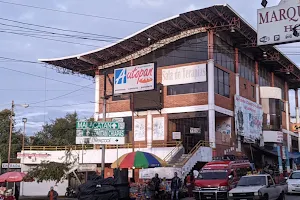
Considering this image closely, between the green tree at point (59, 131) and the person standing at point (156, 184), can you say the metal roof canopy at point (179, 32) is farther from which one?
the green tree at point (59, 131)

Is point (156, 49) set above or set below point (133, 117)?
above

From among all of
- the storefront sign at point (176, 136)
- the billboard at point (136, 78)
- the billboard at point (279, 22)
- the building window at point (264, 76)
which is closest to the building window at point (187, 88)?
the storefront sign at point (176, 136)

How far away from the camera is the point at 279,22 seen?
1498 centimetres

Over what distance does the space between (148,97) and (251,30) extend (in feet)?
41.5

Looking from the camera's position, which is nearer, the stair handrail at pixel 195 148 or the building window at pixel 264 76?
the stair handrail at pixel 195 148

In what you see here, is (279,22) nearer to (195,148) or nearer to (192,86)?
(195,148)

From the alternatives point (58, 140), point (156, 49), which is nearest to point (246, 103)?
point (156, 49)

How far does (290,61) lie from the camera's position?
55.8 meters

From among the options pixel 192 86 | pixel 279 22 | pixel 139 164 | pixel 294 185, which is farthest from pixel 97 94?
pixel 279 22

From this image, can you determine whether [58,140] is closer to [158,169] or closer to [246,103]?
[246,103]

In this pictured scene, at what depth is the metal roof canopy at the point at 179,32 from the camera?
132 feet

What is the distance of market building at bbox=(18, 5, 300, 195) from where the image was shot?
134 ft

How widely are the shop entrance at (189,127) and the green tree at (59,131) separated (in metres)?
37.1

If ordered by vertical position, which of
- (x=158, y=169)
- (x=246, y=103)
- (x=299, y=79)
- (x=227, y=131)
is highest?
(x=299, y=79)
